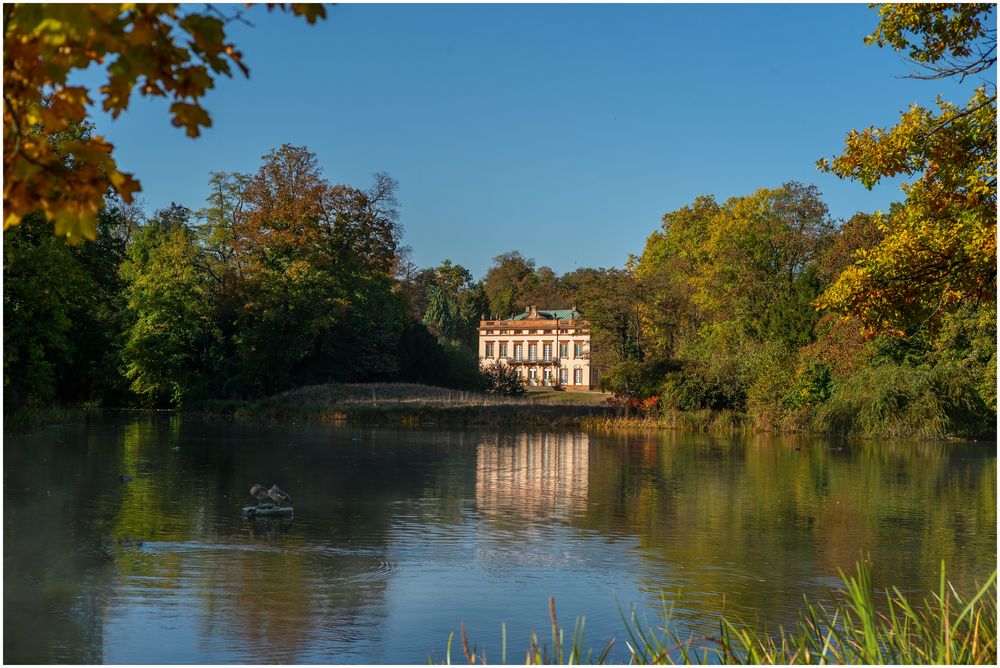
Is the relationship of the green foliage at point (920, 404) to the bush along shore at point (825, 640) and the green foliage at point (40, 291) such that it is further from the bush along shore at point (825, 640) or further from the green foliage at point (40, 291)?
the bush along shore at point (825, 640)

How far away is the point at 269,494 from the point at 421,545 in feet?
9.71

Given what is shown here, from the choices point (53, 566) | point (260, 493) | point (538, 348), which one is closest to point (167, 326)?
point (260, 493)

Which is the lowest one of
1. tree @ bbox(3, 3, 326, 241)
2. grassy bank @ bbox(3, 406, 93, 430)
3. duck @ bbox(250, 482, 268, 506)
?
duck @ bbox(250, 482, 268, 506)

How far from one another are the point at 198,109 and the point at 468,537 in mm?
9726

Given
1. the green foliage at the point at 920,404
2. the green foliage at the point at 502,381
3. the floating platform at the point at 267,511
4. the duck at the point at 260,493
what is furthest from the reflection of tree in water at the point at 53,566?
the green foliage at the point at 502,381

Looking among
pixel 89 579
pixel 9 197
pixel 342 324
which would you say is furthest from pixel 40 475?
pixel 342 324

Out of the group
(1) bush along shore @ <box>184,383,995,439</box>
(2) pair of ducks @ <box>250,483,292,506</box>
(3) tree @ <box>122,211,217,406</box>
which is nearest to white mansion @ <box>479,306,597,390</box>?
(1) bush along shore @ <box>184,383,995,439</box>

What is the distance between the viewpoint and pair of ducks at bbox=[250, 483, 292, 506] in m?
13.8

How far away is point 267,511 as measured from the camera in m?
13.4

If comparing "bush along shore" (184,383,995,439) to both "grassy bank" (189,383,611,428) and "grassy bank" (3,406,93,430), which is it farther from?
"grassy bank" (3,406,93,430)

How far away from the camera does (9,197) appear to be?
9.75 ft

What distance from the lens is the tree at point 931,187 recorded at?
8.81m

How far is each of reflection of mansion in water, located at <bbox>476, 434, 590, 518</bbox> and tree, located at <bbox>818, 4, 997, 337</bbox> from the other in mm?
6639

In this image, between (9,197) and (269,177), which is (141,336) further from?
(9,197)
